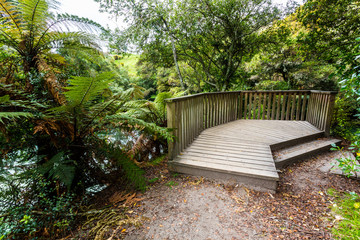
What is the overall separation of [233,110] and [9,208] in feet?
17.7

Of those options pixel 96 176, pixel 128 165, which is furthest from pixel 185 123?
pixel 96 176

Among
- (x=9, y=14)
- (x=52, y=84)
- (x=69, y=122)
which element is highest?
(x=9, y=14)

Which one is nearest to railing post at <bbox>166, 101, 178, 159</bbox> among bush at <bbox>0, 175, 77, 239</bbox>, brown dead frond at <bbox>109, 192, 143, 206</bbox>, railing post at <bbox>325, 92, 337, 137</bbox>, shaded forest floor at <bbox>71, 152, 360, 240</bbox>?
shaded forest floor at <bbox>71, 152, 360, 240</bbox>

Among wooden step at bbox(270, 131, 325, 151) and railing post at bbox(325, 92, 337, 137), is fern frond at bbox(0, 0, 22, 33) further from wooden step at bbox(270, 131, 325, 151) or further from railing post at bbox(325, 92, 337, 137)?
railing post at bbox(325, 92, 337, 137)

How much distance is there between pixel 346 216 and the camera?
1905 mm

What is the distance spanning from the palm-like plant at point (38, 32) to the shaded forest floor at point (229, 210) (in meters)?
1.76

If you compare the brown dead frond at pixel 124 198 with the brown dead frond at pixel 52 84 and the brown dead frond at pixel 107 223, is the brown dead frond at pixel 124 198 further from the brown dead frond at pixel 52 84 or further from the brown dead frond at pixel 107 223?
the brown dead frond at pixel 52 84

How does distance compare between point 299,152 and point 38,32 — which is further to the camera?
point 299,152

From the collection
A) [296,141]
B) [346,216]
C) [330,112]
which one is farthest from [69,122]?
Result: [330,112]

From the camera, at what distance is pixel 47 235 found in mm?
1719

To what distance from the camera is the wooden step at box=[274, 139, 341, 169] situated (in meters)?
3.19

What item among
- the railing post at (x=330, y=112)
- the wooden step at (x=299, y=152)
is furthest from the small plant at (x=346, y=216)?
the railing post at (x=330, y=112)

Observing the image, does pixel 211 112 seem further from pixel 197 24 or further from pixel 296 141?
pixel 197 24

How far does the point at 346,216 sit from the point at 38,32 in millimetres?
4438
